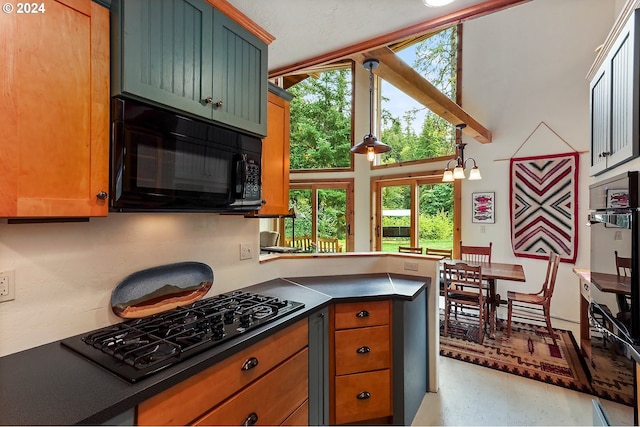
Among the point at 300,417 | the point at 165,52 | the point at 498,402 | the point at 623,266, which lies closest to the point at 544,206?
A: the point at 498,402

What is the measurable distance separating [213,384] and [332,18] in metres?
1.89

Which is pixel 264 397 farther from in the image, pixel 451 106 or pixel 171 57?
pixel 451 106

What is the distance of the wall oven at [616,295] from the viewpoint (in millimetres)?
1209

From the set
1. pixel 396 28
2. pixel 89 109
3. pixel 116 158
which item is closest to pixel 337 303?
pixel 116 158

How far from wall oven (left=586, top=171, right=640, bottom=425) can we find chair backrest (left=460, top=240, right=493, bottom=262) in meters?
2.54

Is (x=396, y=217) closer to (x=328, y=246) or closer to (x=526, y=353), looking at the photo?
(x=328, y=246)

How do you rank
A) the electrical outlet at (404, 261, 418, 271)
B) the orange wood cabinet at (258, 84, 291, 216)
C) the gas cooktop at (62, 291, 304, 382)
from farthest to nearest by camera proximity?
the electrical outlet at (404, 261, 418, 271), the orange wood cabinet at (258, 84, 291, 216), the gas cooktop at (62, 291, 304, 382)

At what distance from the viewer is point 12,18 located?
37.3 inches

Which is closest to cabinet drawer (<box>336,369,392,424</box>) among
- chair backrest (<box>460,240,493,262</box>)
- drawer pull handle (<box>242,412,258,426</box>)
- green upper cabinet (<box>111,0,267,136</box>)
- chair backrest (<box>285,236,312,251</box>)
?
drawer pull handle (<box>242,412,258,426</box>)

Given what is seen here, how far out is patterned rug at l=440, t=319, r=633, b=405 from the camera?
8.63ft

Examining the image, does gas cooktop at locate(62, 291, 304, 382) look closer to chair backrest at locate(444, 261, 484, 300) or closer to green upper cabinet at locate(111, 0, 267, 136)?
green upper cabinet at locate(111, 0, 267, 136)

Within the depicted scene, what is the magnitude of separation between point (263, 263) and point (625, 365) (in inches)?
80.6

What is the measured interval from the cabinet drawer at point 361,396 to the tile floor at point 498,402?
346 mm

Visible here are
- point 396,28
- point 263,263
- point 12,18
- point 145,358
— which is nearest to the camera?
point 12,18
